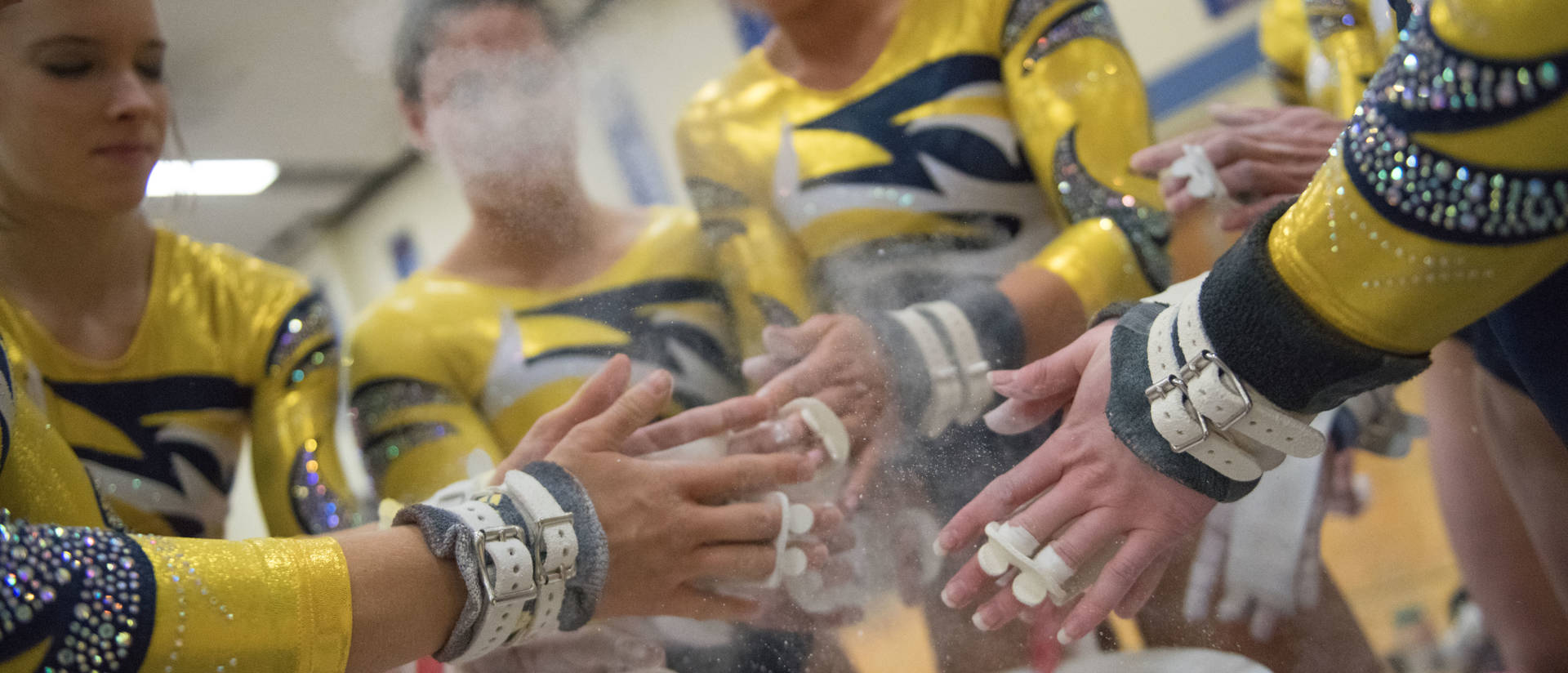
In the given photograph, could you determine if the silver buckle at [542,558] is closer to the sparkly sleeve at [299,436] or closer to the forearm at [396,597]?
the forearm at [396,597]

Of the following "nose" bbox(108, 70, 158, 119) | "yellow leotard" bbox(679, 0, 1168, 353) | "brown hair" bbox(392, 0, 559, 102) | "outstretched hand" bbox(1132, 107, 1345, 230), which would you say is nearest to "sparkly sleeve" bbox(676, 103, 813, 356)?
"yellow leotard" bbox(679, 0, 1168, 353)

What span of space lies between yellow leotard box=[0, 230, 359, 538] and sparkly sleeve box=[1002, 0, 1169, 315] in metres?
0.51

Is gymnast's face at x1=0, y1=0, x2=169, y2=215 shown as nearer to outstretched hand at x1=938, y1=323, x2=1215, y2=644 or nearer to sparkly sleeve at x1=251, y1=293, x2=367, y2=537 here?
sparkly sleeve at x1=251, y1=293, x2=367, y2=537

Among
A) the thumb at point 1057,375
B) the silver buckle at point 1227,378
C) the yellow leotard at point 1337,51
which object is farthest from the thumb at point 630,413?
the yellow leotard at point 1337,51

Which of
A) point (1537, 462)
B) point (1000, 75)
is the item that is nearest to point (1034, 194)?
point (1000, 75)

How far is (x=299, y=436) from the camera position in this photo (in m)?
0.82

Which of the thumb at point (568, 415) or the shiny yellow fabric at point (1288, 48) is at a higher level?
the shiny yellow fabric at point (1288, 48)

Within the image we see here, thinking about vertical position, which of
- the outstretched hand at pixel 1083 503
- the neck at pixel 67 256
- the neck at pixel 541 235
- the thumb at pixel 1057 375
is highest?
the neck at pixel 67 256

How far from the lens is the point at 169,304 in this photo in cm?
82

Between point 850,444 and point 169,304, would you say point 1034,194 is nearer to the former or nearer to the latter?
point 850,444

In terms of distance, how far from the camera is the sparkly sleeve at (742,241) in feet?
2.43

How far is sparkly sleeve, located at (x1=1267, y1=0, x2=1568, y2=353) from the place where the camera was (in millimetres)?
408

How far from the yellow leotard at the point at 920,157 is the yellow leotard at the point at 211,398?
12.4 inches

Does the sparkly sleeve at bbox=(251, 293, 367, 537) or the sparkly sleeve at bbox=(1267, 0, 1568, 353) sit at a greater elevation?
the sparkly sleeve at bbox=(1267, 0, 1568, 353)
